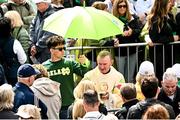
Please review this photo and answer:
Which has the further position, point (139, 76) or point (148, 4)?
point (148, 4)

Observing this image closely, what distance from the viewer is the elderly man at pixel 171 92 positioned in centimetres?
1284

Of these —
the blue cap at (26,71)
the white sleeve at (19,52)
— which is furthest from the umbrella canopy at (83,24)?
the blue cap at (26,71)

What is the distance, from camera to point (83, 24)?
552 inches

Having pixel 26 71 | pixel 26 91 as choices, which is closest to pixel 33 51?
pixel 26 71

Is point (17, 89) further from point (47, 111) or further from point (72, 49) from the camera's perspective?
point (72, 49)

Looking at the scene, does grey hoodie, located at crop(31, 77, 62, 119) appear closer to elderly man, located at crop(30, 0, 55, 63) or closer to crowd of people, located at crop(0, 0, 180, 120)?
crowd of people, located at crop(0, 0, 180, 120)

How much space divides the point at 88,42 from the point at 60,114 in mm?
2371

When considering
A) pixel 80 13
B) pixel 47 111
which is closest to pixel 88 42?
pixel 80 13

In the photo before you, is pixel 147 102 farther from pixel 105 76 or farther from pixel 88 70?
pixel 88 70

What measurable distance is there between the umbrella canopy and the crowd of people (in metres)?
0.20

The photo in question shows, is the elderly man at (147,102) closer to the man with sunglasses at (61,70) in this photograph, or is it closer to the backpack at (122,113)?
the backpack at (122,113)

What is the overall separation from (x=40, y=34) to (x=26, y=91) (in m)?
3.65

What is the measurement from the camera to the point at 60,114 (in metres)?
13.6

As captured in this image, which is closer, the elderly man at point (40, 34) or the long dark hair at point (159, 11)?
the long dark hair at point (159, 11)
